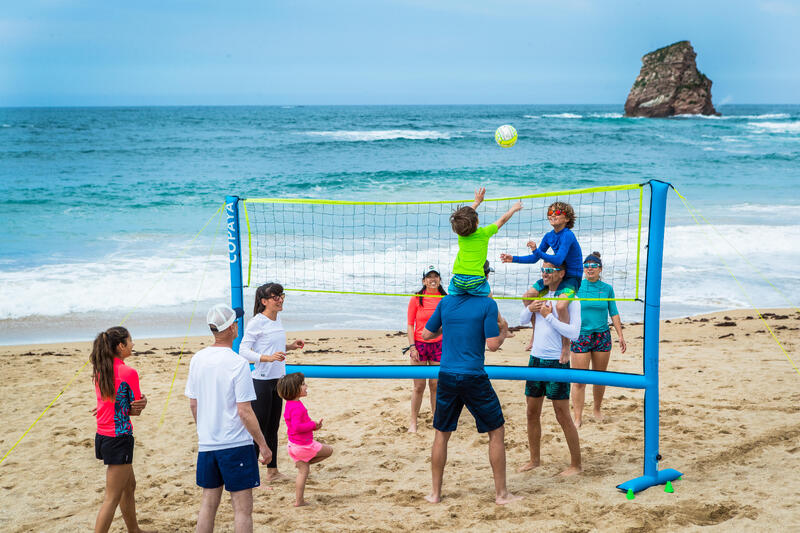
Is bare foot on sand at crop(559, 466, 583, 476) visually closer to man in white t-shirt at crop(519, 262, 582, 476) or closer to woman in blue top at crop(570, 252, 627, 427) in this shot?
man in white t-shirt at crop(519, 262, 582, 476)

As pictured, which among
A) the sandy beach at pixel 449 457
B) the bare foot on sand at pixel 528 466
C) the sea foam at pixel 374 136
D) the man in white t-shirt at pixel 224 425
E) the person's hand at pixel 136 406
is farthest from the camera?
the sea foam at pixel 374 136

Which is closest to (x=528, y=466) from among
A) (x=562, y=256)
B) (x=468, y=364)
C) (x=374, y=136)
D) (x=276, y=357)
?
(x=468, y=364)

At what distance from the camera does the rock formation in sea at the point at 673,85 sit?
6744cm

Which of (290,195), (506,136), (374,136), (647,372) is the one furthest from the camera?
(374,136)

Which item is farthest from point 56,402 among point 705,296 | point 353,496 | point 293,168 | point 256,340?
point 293,168

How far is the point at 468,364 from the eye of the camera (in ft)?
14.1

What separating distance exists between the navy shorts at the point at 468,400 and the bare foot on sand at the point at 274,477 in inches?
62.3

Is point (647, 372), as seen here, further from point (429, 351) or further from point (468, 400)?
point (429, 351)

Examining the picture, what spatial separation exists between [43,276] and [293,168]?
18.1 metres

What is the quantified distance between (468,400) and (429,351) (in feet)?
5.35

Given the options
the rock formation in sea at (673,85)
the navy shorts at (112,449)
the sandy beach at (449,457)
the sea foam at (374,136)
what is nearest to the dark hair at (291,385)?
the sandy beach at (449,457)

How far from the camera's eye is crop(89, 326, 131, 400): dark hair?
154 inches

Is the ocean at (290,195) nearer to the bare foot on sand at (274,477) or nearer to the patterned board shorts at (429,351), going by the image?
the patterned board shorts at (429,351)

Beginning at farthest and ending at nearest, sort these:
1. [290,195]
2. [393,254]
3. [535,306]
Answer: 1. [290,195]
2. [393,254]
3. [535,306]
